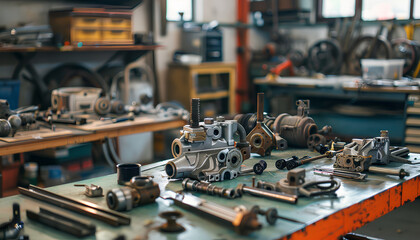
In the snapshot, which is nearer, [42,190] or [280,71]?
[42,190]

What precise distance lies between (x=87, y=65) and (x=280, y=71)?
2240 mm

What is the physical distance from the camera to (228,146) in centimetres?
196

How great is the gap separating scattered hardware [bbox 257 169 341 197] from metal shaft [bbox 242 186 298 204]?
0.15ft

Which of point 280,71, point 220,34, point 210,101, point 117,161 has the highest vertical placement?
point 220,34

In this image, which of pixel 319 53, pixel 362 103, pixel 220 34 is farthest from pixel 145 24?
pixel 362 103

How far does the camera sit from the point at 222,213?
4.65 feet

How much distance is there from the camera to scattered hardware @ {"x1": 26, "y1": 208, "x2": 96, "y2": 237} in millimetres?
1350

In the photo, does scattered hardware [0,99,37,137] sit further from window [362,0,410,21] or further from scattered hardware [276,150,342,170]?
window [362,0,410,21]

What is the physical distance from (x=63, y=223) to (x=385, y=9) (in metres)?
5.63

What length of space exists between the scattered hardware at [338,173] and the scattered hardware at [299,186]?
21 centimetres

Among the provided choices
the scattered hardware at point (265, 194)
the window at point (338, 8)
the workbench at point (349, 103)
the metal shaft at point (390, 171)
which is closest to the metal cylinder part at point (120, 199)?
the scattered hardware at point (265, 194)

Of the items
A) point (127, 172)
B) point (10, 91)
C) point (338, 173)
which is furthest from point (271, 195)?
point (10, 91)

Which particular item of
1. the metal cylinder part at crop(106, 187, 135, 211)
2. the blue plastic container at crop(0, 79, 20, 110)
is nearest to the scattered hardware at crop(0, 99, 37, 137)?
the blue plastic container at crop(0, 79, 20, 110)

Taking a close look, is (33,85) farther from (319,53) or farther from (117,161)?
(319,53)
